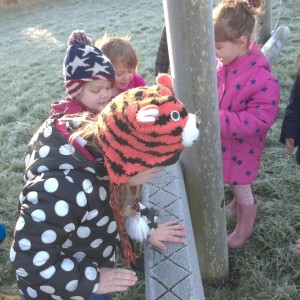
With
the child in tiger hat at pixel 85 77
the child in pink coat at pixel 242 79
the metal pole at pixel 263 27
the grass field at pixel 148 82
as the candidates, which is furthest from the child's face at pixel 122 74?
the metal pole at pixel 263 27

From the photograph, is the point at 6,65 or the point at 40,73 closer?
the point at 40,73

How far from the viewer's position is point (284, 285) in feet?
7.57

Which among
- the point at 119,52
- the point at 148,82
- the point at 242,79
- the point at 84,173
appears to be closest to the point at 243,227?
the point at 242,79

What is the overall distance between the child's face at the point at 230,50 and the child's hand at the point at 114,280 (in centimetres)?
131

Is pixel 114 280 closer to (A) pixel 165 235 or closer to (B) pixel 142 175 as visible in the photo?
(A) pixel 165 235

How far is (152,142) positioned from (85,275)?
21.5 inches

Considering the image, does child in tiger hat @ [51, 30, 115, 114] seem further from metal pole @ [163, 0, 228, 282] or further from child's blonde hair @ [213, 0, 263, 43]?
child's blonde hair @ [213, 0, 263, 43]

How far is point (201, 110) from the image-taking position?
1.72m

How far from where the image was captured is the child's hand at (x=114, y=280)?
4.86 ft

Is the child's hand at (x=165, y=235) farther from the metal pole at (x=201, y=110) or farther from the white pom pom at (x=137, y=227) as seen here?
the metal pole at (x=201, y=110)

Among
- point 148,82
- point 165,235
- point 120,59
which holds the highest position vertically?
point 120,59

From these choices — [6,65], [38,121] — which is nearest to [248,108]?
[38,121]

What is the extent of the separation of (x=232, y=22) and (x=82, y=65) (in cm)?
85

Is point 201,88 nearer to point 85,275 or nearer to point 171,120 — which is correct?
point 171,120
